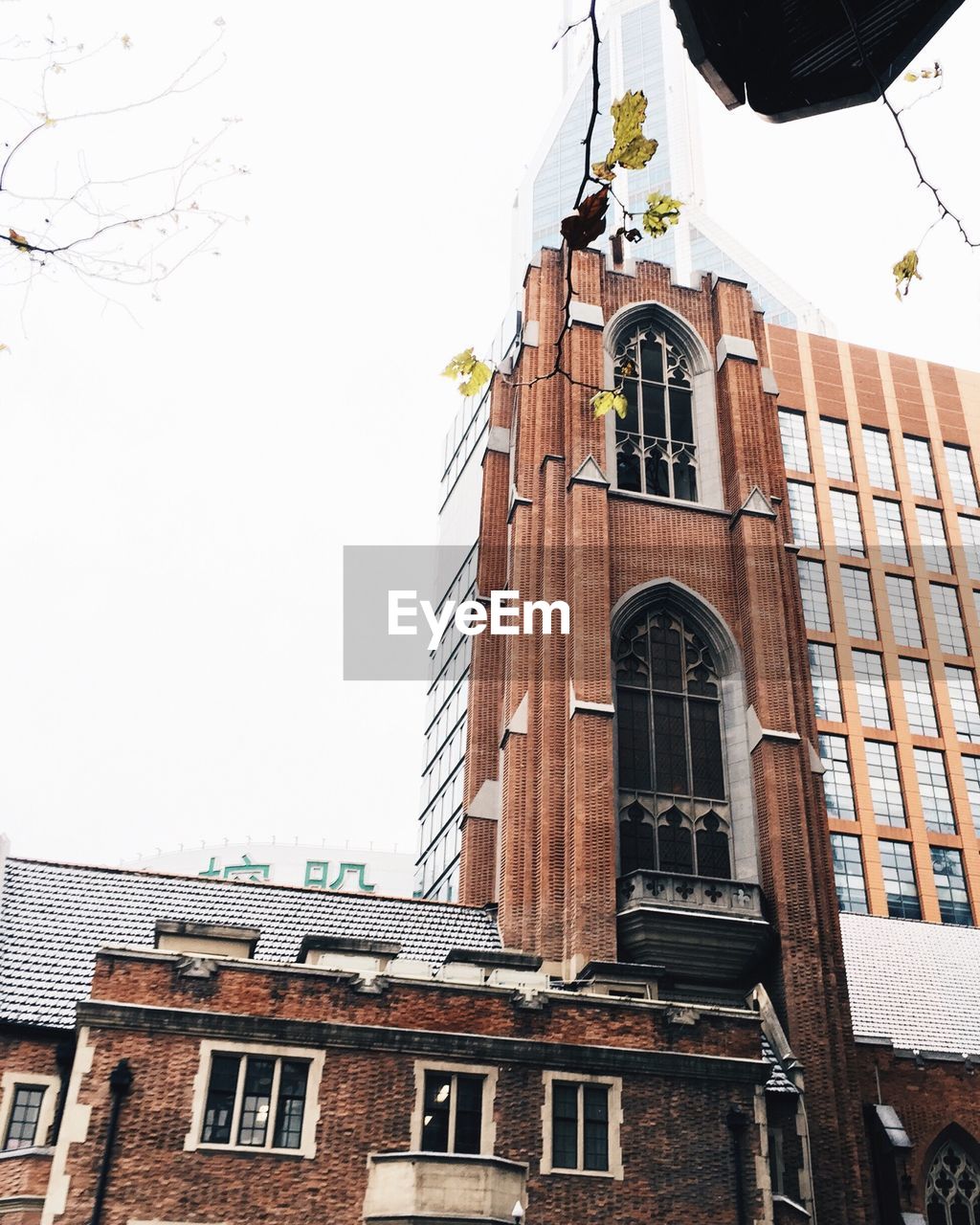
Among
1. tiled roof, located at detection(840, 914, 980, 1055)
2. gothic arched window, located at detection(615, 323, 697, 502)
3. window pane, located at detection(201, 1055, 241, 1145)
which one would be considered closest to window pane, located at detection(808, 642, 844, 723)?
tiled roof, located at detection(840, 914, 980, 1055)

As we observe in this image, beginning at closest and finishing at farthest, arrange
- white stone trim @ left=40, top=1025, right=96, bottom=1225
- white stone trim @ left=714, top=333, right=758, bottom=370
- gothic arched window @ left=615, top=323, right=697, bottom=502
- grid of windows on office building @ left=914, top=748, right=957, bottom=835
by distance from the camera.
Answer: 1. white stone trim @ left=40, top=1025, right=96, bottom=1225
2. gothic arched window @ left=615, top=323, right=697, bottom=502
3. white stone trim @ left=714, top=333, right=758, bottom=370
4. grid of windows on office building @ left=914, top=748, right=957, bottom=835

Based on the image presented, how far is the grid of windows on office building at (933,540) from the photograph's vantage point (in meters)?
58.4

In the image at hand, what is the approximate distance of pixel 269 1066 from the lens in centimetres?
2067

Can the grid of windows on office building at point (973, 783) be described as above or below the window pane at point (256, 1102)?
above

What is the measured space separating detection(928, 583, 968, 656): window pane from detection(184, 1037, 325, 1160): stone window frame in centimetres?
4300

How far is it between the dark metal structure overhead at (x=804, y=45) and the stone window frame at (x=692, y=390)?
95.3ft

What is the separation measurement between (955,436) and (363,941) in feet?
158

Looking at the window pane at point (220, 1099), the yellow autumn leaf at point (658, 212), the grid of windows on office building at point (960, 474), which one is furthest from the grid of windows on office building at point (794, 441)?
the yellow autumn leaf at point (658, 212)

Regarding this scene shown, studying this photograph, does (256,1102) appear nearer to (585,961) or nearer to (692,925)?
(585,961)

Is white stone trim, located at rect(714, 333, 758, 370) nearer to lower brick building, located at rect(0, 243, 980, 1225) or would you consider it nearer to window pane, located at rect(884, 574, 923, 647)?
lower brick building, located at rect(0, 243, 980, 1225)

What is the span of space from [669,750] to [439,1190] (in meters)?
13.7

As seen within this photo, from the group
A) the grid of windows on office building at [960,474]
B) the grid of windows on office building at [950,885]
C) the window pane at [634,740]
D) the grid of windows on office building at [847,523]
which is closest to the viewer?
the window pane at [634,740]

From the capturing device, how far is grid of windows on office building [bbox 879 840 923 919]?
1964 inches

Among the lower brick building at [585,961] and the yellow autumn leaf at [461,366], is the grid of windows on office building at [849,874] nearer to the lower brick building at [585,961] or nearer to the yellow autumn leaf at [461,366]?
the lower brick building at [585,961]
